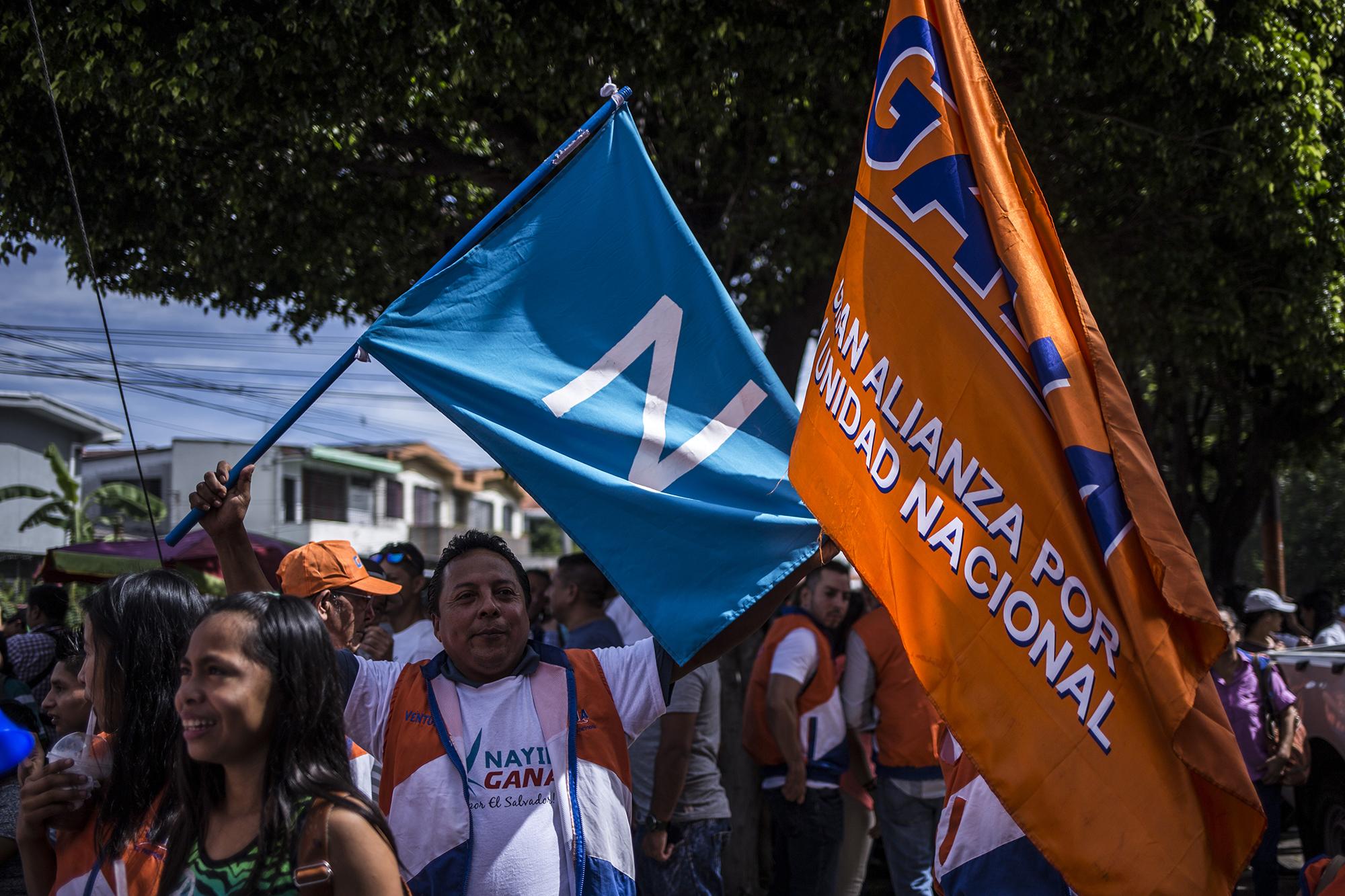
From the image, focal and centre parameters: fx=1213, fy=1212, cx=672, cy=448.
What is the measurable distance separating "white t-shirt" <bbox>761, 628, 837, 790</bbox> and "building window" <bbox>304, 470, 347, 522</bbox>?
34344mm

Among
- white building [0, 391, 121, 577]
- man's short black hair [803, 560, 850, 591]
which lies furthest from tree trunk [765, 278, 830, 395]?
white building [0, 391, 121, 577]

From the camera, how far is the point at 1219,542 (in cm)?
1720

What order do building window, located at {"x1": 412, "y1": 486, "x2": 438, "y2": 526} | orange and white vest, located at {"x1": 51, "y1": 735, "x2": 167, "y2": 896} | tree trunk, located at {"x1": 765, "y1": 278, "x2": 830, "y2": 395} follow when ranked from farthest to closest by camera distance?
building window, located at {"x1": 412, "y1": 486, "x2": 438, "y2": 526}, tree trunk, located at {"x1": 765, "y1": 278, "x2": 830, "y2": 395}, orange and white vest, located at {"x1": 51, "y1": 735, "x2": 167, "y2": 896}

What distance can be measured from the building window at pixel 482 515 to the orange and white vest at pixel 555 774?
4933 centimetres

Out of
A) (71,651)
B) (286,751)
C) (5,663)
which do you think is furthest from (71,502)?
(286,751)

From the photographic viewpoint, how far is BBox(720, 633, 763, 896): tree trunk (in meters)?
7.54

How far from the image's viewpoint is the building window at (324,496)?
38594 millimetres

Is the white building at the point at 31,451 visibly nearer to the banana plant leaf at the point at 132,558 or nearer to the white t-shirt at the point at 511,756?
the banana plant leaf at the point at 132,558

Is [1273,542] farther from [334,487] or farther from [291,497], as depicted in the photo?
[334,487]

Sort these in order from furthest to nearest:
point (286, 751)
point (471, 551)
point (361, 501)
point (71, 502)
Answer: point (361, 501) → point (71, 502) → point (471, 551) → point (286, 751)

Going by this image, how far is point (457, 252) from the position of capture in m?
3.41

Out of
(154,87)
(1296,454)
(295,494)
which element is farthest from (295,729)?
(295,494)

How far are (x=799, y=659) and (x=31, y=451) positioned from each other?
28.5m

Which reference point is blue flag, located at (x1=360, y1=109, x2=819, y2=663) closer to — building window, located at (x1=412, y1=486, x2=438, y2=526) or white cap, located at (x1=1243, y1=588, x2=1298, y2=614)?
white cap, located at (x1=1243, y1=588, x2=1298, y2=614)
